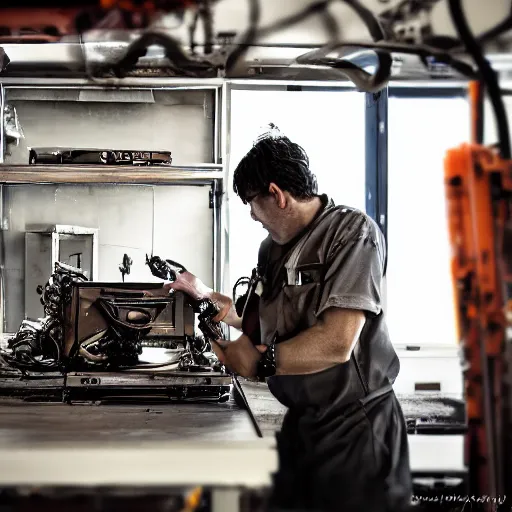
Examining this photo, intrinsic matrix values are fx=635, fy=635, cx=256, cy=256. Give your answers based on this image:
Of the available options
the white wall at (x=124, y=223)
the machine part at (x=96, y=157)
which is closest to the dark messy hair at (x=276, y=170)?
the white wall at (x=124, y=223)

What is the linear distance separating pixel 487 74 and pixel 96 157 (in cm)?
105

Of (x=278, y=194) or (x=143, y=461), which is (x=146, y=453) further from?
(x=278, y=194)

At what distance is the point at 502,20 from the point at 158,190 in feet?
3.24

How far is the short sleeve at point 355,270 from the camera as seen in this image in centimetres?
148

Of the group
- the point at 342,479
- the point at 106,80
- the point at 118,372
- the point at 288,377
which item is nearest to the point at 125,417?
the point at 118,372

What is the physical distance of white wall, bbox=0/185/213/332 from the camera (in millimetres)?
1783

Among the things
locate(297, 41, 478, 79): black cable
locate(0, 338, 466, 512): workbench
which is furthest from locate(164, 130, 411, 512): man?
locate(297, 41, 478, 79): black cable

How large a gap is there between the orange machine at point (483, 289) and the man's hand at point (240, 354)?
1.64 feet

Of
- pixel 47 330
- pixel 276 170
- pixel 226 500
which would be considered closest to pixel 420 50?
→ pixel 276 170

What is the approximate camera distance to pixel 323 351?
4.87ft

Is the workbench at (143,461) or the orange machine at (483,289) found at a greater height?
the orange machine at (483,289)

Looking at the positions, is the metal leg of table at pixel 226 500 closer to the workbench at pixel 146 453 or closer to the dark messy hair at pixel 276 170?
the workbench at pixel 146 453

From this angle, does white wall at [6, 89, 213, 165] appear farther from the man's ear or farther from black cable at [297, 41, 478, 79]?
black cable at [297, 41, 478, 79]

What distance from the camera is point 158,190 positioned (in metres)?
1.83
